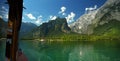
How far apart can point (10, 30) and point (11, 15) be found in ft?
0.73

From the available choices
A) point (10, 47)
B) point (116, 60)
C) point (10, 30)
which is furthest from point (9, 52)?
point (116, 60)

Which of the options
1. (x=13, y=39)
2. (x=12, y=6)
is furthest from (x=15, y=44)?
(x=12, y=6)

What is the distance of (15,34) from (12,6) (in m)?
0.40

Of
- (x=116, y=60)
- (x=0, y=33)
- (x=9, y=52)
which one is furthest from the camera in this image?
(x=116, y=60)

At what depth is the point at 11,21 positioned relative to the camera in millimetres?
3475

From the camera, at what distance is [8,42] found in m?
3.42

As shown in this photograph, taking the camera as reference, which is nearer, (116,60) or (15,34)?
(15,34)

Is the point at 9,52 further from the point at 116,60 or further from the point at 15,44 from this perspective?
the point at 116,60

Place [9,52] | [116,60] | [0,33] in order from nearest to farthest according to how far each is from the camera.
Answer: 1. [9,52]
2. [0,33]
3. [116,60]

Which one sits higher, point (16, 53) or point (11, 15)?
point (11, 15)

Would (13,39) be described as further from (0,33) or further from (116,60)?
(116,60)

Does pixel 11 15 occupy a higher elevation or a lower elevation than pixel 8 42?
higher

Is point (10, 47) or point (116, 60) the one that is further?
point (116, 60)

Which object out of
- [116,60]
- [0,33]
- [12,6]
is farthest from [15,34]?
[116,60]
